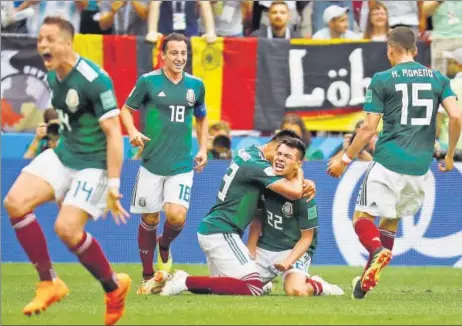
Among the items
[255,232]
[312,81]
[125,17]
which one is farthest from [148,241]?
[125,17]

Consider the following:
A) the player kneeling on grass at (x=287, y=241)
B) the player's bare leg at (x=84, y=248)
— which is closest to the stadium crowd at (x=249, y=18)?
the player kneeling on grass at (x=287, y=241)

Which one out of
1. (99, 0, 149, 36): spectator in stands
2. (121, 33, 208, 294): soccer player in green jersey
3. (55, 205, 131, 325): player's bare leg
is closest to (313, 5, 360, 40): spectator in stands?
(99, 0, 149, 36): spectator in stands

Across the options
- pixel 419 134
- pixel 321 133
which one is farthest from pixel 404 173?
pixel 321 133

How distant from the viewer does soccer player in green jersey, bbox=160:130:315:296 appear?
1237 cm

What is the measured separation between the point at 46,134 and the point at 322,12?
456cm

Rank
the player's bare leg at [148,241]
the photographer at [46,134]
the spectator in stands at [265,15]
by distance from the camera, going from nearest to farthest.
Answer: the player's bare leg at [148,241], the photographer at [46,134], the spectator in stands at [265,15]

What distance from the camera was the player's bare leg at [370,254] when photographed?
1180 cm

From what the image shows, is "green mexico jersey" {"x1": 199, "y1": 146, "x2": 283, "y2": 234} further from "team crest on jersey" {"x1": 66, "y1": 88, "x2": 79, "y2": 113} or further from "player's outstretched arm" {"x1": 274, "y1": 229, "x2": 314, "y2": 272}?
"team crest on jersey" {"x1": 66, "y1": 88, "x2": 79, "y2": 113}

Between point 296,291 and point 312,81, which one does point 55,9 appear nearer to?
point 312,81

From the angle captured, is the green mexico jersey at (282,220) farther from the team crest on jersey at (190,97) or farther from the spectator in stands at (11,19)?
the spectator in stands at (11,19)

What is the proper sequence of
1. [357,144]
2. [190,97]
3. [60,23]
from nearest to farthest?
[60,23] → [357,144] → [190,97]

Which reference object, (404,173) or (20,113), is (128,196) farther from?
(404,173)

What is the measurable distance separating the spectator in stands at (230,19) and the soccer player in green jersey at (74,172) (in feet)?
29.9

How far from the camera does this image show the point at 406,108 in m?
12.2
